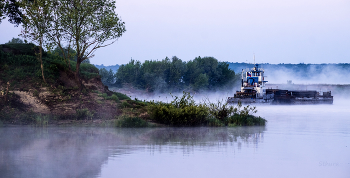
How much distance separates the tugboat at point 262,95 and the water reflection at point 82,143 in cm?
5065

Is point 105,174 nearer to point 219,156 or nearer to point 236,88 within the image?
point 219,156

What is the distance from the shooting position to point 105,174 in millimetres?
10234

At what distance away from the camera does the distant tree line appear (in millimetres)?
95938

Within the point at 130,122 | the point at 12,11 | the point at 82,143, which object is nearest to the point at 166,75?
the point at 12,11

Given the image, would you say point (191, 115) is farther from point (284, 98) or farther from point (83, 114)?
point (284, 98)

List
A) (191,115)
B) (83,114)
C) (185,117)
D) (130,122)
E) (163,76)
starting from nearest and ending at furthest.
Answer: (130,122), (185,117), (191,115), (83,114), (163,76)

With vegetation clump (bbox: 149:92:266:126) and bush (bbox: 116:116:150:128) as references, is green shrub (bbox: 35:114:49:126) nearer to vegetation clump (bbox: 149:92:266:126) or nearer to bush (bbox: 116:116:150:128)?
bush (bbox: 116:116:150:128)

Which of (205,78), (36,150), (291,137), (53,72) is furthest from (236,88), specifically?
(36,150)

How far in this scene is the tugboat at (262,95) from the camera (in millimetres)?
72250

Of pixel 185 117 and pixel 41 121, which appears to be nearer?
pixel 41 121

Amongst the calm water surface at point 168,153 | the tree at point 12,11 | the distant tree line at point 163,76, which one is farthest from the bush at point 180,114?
the distant tree line at point 163,76

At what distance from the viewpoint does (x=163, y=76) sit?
97.6m

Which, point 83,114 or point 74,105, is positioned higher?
point 74,105

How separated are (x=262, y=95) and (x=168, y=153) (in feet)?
208
